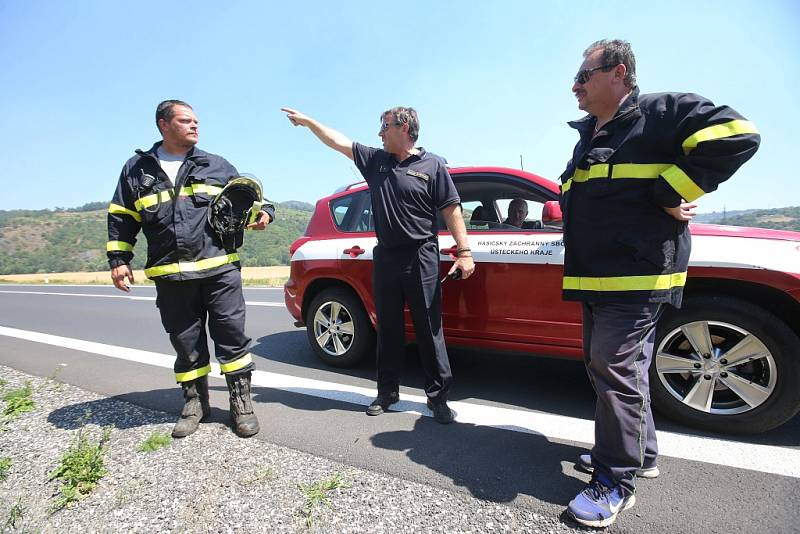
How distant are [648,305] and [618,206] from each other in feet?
1.51

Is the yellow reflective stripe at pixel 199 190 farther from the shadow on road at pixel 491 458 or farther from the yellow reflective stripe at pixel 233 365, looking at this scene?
the shadow on road at pixel 491 458

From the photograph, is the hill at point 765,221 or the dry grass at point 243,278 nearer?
the hill at point 765,221

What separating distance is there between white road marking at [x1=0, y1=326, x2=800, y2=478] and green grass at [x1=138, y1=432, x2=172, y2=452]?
43.6 inches

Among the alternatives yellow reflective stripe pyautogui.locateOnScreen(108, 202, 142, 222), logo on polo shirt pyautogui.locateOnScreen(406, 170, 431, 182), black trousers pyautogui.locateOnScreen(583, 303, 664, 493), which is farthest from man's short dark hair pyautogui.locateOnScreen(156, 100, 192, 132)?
black trousers pyautogui.locateOnScreen(583, 303, 664, 493)

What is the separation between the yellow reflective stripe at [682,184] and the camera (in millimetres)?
1684

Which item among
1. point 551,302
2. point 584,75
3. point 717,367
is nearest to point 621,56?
point 584,75

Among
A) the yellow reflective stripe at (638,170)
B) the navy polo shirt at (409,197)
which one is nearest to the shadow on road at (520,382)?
the navy polo shirt at (409,197)

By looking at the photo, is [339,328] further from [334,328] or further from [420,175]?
[420,175]

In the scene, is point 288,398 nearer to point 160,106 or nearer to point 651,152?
point 160,106

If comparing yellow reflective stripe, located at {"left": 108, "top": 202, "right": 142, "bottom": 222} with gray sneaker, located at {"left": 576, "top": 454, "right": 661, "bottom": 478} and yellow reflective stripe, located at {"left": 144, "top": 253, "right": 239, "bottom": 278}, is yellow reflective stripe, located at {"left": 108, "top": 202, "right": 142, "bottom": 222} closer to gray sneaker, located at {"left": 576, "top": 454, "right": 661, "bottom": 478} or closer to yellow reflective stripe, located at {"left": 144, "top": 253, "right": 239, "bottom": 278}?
yellow reflective stripe, located at {"left": 144, "top": 253, "right": 239, "bottom": 278}

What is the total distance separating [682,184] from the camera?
169 cm

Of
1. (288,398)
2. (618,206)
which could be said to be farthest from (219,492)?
(618,206)

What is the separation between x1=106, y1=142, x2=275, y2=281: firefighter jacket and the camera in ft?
8.80

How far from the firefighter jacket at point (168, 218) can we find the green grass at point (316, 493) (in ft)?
4.80
